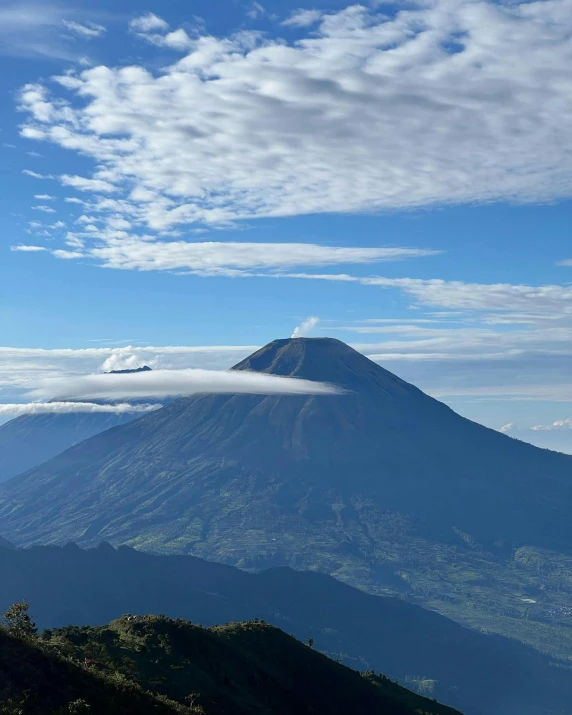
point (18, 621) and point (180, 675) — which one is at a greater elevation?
point (18, 621)

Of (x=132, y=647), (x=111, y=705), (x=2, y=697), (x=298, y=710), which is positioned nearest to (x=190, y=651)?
(x=132, y=647)

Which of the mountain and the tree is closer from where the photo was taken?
the mountain

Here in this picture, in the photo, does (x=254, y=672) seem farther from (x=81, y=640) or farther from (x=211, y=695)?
(x=81, y=640)

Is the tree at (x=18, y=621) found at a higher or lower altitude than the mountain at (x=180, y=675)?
higher

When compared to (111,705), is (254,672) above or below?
below

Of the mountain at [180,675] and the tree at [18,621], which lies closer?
the mountain at [180,675]

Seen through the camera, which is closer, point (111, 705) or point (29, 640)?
point (111, 705)

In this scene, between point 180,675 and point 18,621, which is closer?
point 18,621

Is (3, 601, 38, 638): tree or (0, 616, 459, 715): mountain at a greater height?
(3, 601, 38, 638): tree
